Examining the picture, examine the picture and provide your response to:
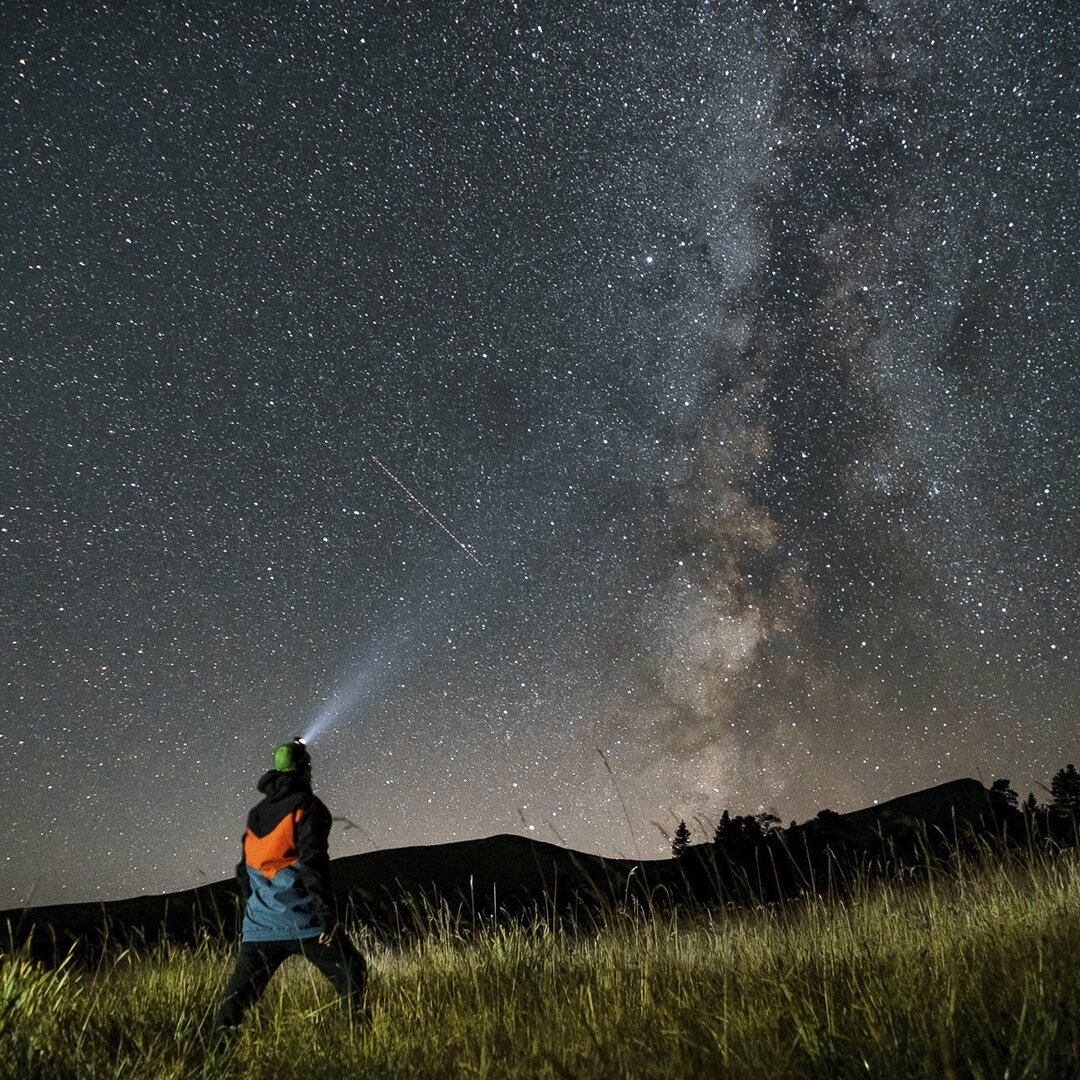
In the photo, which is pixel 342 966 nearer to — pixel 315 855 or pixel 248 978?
pixel 248 978

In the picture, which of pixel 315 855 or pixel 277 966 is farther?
pixel 315 855

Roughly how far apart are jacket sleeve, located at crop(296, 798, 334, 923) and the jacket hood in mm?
108

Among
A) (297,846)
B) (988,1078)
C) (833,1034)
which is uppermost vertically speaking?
(297,846)

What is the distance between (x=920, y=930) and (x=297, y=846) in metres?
3.53

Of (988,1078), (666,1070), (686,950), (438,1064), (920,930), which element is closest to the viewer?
(666,1070)

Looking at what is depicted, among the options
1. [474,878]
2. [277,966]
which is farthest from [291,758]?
[474,878]

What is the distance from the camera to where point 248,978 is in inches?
161

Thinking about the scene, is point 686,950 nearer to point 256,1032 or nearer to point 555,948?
point 555,948

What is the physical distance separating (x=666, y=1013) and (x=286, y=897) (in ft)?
7.10

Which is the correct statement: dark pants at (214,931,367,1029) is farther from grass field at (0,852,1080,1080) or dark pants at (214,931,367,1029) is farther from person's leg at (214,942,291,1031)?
grass field at (0,852,1080,1080)

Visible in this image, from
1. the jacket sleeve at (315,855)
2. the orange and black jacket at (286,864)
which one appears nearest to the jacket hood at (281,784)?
the orange and black jacket at (286,864)

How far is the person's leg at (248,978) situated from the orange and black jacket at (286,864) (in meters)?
0.05

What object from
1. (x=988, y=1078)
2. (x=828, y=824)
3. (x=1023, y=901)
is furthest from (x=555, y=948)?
(x=828, y=824)

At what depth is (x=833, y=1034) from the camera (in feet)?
7.72
